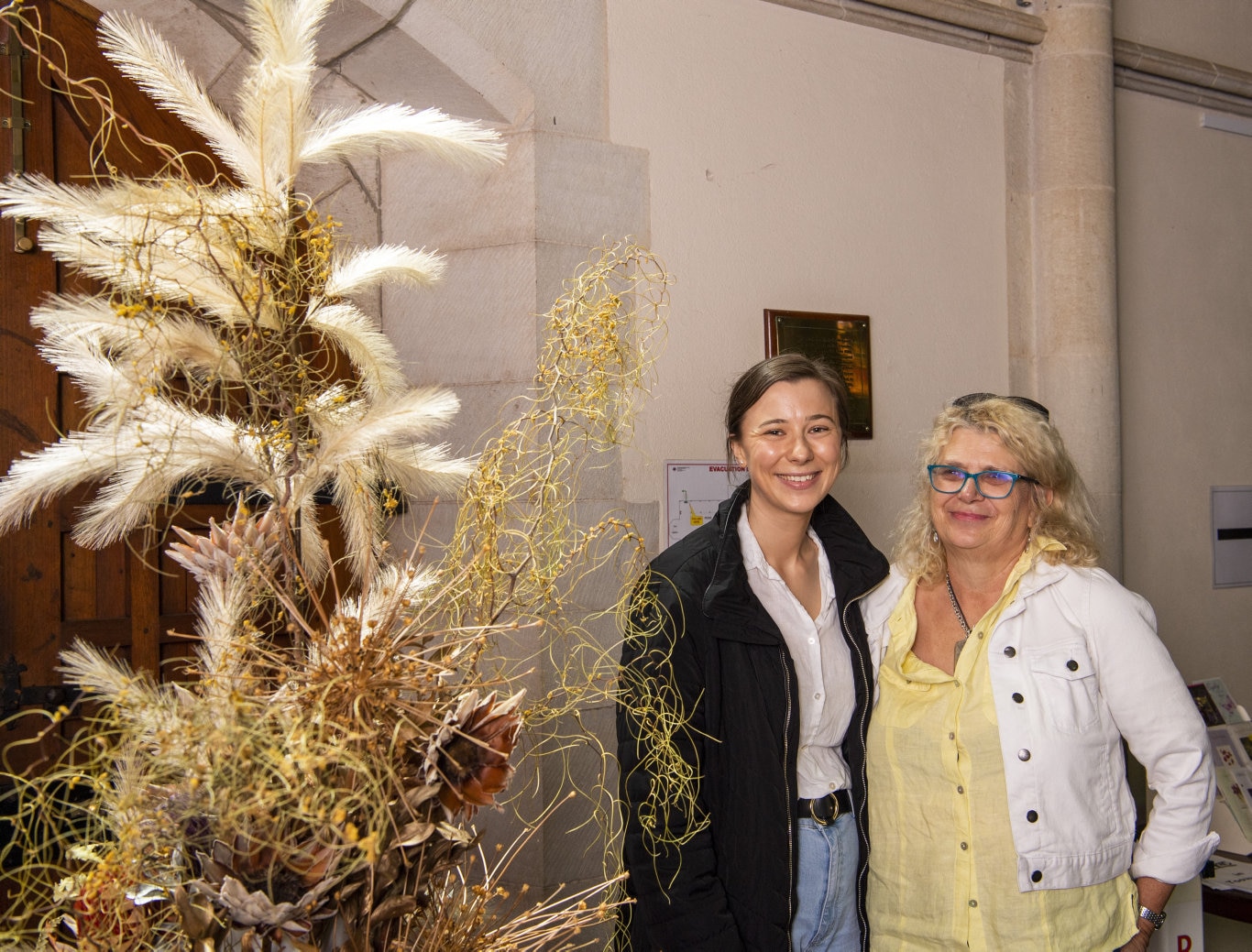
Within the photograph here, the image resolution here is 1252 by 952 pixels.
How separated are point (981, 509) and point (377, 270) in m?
1.32

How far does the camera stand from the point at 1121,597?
1.89 metres

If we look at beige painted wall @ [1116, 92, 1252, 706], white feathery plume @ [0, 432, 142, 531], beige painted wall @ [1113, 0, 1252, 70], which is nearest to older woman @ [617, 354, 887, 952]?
white feathery plume @ [0, 432, 142, 531]

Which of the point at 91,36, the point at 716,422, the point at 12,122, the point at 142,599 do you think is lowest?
the point at 142,599

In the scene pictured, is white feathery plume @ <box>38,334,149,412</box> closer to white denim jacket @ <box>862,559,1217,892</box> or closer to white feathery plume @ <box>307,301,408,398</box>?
white feathery plume @ <box>307,301,408,398</box>

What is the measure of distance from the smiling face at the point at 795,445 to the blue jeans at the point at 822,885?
1.78 ft

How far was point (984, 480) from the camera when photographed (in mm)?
1936

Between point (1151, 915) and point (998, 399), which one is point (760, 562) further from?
point (1151, 915)

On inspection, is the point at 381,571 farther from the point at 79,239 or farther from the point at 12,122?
the point at 12,122

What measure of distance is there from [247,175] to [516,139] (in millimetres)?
1750

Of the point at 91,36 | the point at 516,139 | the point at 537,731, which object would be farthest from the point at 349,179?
the point at 537,731

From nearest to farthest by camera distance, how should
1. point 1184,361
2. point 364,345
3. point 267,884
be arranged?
point 267,884 < point 364,345 < point 1184,361

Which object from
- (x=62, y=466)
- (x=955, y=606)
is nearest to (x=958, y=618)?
(x=955, y=606)

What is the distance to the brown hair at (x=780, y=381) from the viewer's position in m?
1.89

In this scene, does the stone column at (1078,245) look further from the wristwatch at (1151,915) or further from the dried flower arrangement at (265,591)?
the dried flower arrangement at (265,591)
